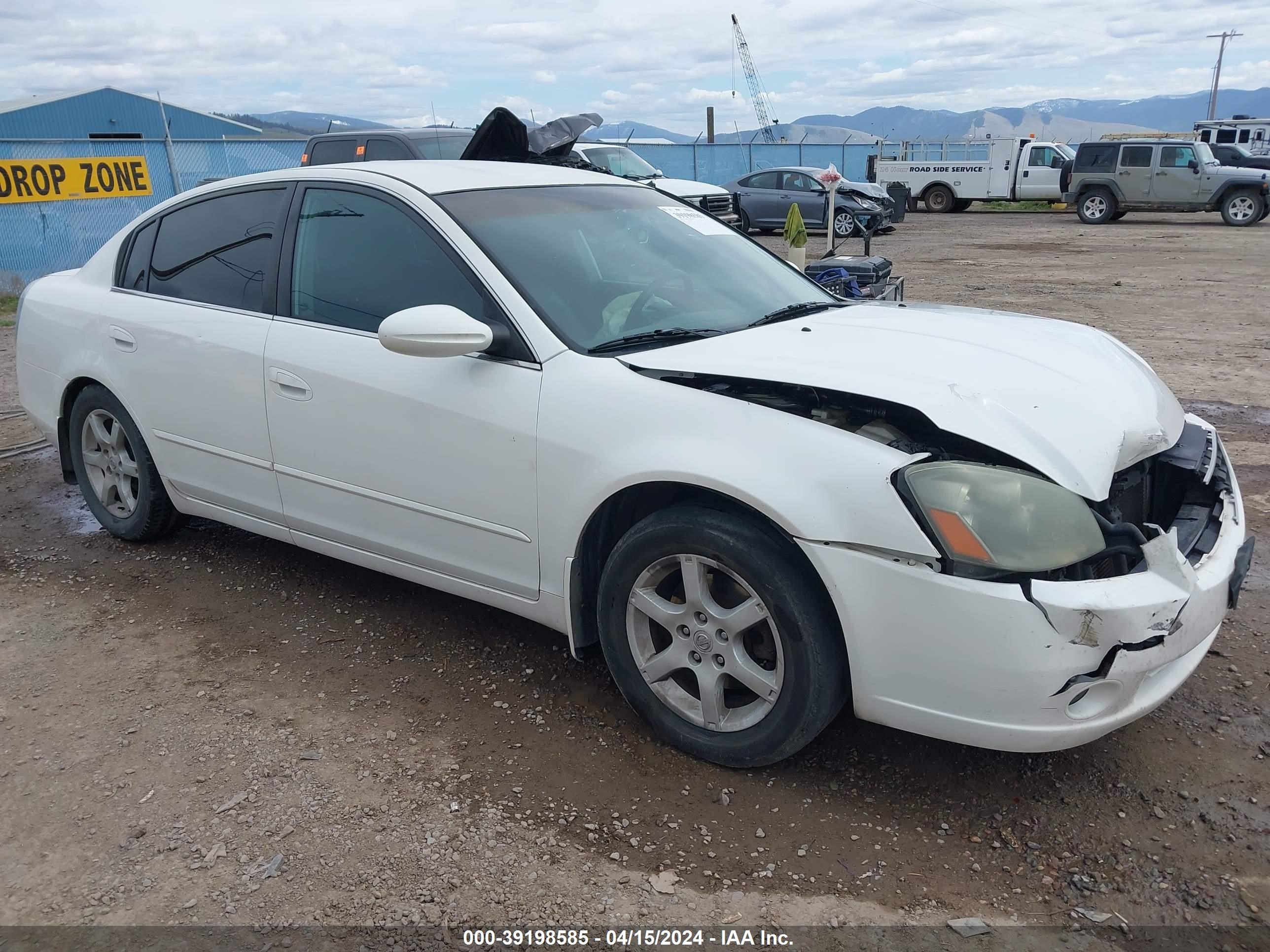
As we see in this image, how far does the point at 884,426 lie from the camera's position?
2.67 m

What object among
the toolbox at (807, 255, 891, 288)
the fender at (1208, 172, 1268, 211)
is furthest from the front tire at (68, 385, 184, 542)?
the fender at (1208, 172, 1268, 211)

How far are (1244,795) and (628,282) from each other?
2.36 m

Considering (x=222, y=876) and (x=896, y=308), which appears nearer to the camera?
(x=222, y=876)

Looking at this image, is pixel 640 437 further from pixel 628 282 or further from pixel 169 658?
pixel 169 658

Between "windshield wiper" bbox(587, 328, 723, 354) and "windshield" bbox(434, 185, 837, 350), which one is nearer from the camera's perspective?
"windshield wiper" bbox(587, 328, 723, 354)

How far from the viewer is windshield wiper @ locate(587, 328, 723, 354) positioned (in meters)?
3.08

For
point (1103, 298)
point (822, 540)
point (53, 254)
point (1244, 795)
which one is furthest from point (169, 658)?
point (53, 254)

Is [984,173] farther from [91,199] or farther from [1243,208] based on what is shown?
[91,199]

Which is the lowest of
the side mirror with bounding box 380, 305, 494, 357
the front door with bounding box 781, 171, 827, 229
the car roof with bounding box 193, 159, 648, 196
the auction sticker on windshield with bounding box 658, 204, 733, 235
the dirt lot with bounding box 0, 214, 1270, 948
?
the dirt lot with bounding box 0, 214, 1270, 948

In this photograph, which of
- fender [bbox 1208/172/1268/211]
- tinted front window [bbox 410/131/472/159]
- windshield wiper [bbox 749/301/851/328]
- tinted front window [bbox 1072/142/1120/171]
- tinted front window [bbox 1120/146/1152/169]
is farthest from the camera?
tinted front window [bbox 1072/142/1120/171]

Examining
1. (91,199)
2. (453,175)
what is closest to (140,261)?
(453,175)

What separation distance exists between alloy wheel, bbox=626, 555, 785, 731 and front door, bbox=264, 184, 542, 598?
42 cm

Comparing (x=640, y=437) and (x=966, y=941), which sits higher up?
(x=640, y=437)

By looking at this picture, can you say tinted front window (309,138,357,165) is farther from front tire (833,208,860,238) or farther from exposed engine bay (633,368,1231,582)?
front tire (833,208,860,238)
